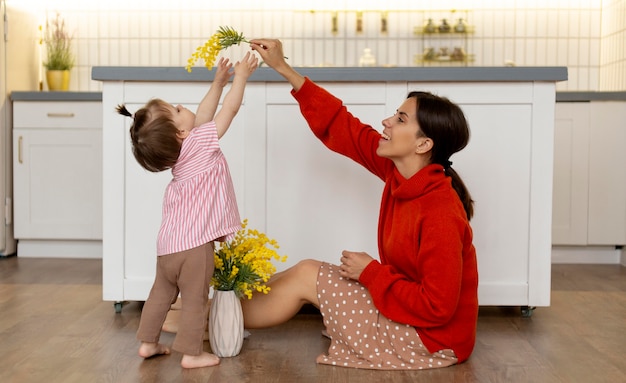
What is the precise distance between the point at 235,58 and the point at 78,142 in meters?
1.12

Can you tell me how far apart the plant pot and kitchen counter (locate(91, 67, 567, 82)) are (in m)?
2.12

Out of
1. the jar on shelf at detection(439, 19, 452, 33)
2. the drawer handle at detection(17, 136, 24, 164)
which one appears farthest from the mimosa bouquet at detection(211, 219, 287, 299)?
the jar on shelf at detection(439, 19, 452, 33)

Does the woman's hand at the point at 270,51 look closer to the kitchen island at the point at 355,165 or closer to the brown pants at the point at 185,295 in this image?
the kitchen island at the point at 355,165

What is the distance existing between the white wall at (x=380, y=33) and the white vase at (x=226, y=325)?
9.60 ft

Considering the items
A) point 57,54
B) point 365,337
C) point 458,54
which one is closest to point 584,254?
point 458,54

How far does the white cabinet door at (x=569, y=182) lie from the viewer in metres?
4.53

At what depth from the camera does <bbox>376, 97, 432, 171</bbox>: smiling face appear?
2463 mm

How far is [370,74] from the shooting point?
2.99 meters

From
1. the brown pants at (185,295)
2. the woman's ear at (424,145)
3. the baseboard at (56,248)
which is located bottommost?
the baseboard at (56,248)

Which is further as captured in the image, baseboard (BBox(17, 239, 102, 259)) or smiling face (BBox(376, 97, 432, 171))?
baseboard (BBox(17, 239, 102, 259))

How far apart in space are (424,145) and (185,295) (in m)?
0.80

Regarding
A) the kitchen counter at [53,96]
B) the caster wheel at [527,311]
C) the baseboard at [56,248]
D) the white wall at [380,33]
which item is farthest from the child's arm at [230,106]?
the white wall at [380,33]

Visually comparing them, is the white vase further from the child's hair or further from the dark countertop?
the dark countertop

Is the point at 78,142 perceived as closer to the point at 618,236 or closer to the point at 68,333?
the point at 68,333
